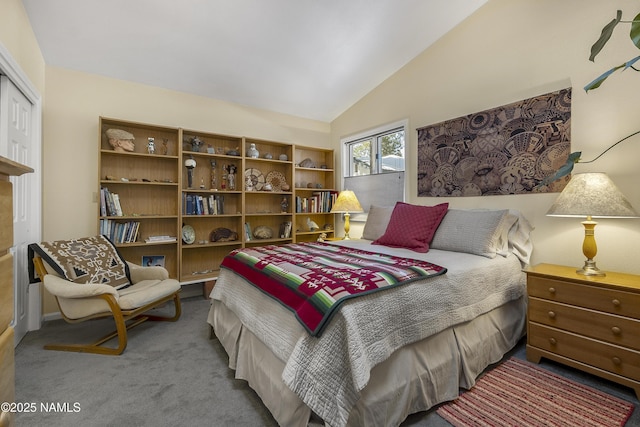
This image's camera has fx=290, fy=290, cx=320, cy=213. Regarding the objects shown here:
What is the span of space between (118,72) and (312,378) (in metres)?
3.45

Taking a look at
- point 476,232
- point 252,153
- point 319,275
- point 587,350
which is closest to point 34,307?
point 252,153

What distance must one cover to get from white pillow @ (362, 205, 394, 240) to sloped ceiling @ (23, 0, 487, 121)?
66.1 inches

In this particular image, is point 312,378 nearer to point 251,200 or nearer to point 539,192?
point 539,192

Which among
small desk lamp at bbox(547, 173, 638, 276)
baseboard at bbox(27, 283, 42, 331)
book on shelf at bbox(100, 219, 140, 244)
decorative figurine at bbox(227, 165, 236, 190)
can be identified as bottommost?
baseboard at bbox(27, 283, 42, 331)

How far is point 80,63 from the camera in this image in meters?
2.79

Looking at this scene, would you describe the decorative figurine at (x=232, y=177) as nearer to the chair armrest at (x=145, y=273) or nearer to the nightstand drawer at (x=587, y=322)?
the chair armrest at (x=145, y=273)

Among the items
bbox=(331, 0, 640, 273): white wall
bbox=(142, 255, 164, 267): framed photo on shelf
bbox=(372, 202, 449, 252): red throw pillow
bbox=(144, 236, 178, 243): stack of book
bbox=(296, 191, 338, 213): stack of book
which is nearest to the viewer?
bbox=(331, 0, 640, 273): white wall

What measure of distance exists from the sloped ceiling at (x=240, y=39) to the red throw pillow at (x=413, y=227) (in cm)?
174

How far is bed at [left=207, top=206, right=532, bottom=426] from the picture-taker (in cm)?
117

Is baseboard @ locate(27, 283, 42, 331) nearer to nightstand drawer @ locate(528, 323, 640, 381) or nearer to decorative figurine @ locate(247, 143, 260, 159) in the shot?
decorative figurine @ locate(247, 143, 260, 159)

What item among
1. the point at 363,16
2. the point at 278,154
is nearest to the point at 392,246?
the point at 363,16

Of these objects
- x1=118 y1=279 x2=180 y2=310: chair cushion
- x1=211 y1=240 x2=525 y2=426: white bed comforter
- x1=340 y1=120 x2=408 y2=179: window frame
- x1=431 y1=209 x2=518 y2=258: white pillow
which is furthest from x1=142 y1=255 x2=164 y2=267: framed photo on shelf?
x1=431 y1=209 x2=518 y2=258: white pillow

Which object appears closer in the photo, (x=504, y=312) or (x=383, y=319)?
(x=383, y=319)

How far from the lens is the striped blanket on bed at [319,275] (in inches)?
48.7
